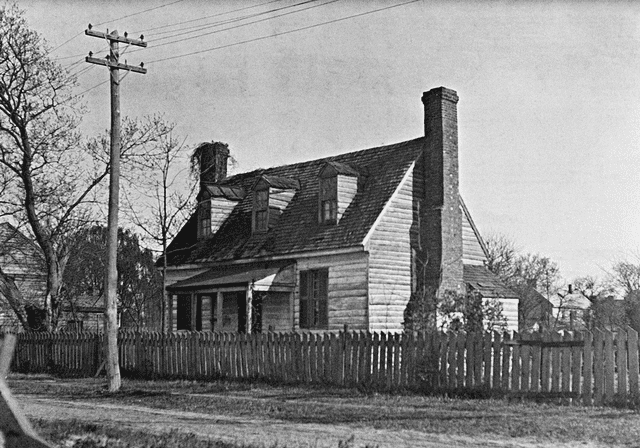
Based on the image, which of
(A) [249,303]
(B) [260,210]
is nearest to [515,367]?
(A) [249,303]

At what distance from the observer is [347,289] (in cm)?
2627

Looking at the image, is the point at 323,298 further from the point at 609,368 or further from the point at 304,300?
the point at 609,368

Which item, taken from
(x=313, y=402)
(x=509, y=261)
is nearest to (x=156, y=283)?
(x=509, y=261)

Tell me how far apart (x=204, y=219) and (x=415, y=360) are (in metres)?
17.7

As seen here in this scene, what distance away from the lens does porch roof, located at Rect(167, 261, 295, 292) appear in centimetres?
2756

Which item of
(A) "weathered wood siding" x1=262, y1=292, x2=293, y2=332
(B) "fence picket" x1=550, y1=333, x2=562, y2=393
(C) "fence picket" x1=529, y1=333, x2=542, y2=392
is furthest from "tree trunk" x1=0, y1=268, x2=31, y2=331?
(B) "fence picket" x1=550, y1=333, x2=562, y2=393

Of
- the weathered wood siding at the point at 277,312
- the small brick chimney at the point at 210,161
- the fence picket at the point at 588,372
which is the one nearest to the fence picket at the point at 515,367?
the fence picket at the point at 588,372

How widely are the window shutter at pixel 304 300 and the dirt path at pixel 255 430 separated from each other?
11791 mm

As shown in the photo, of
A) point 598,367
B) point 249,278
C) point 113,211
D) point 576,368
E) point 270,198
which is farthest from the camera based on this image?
point 270,198

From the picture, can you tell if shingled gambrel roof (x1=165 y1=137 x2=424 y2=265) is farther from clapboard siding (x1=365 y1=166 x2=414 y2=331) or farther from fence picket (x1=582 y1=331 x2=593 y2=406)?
fence picket (x1=582 y1=331 x2=593 y2=406)

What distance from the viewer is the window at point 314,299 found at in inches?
1072

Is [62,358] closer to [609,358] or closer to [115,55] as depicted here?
[115,55]

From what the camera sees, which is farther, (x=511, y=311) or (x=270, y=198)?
(x=270, y=198)

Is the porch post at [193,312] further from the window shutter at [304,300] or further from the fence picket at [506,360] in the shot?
the fence picket at [506,360]
